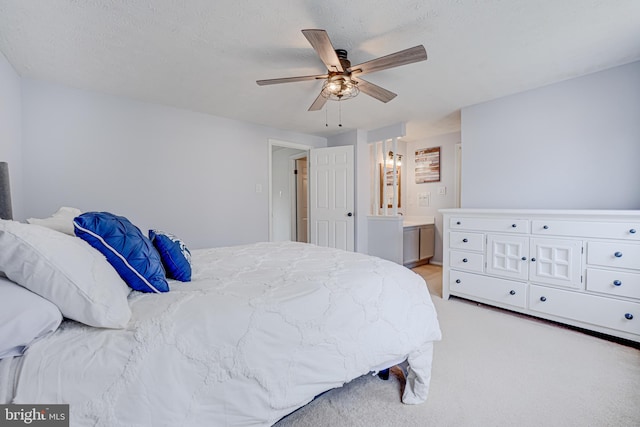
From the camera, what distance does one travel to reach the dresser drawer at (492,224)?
2549mm

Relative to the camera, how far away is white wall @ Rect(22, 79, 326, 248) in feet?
8.36

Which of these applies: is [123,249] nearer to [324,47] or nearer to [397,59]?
[324,47]

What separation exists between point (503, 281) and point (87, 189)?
4.25 metres

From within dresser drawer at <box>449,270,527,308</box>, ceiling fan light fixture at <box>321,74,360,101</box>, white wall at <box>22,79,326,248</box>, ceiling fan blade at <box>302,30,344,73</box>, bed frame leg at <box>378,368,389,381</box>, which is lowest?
bed frame leg at <box>378,368,389,381</box>

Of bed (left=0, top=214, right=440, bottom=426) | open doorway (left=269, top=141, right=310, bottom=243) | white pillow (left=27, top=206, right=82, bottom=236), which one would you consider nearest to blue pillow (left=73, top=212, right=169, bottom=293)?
bed (left=0, top=214, right=440, bottom=426)

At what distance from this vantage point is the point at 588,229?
86.1 inches

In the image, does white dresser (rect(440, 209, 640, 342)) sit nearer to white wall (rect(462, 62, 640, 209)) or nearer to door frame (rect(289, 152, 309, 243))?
white wall (rect(462, 62, 640, 209))

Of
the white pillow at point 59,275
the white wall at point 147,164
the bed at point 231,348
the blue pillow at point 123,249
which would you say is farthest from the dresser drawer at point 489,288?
the white pillow at point 59,275

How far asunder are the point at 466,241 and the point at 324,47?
2.41 m

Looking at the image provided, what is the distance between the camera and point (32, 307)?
0.76 metres

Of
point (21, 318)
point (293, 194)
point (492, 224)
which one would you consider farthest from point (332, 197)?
point (21, 318)

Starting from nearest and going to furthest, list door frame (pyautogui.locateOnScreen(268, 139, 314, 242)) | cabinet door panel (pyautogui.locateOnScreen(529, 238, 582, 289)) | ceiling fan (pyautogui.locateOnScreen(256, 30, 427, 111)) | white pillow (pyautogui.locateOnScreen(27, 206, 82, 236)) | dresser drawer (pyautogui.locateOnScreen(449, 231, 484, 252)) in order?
white pillow (pyautogui.locateOnScreen(27, 206, 82, 236)), ceiling fan (pyautogui.locateOnScreen(256, 30, 427, 111)), cabinet door panel (pyautogui.locateOnScreen(529, 238, 582, 289)), dresser drawer (pyautogui.locateOnScreen(449, 231, 484, 252)), door frame (pyautogui.locateOnScreen(268, 139, 314, 242))

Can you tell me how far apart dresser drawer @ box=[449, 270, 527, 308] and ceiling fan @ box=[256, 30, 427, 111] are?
6.75ft

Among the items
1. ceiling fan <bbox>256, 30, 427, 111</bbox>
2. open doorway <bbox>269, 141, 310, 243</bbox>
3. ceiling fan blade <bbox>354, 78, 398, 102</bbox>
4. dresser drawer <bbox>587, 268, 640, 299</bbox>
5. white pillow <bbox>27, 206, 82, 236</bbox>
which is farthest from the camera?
open doorway <bbox>269, 141, 310, 243</bbox>
